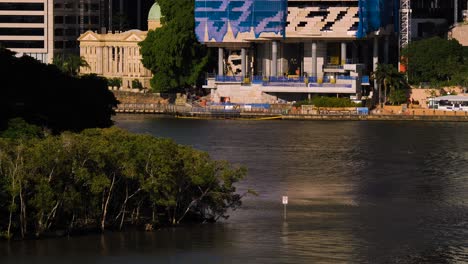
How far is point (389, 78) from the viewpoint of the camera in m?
156

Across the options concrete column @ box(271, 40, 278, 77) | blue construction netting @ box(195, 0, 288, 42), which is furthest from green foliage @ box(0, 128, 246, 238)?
blue construction netting @ box(195, 0, 288, 42)

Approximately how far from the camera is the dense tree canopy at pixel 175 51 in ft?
533

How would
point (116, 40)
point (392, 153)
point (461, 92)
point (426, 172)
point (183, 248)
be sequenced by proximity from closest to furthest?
point (183, 248)
point (426, 172)
point (392, 153)
point (461, 92)
point (116, 40)

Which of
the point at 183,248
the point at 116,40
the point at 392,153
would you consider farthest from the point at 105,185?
the point at 116,40

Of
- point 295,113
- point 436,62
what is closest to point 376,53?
point 436,62

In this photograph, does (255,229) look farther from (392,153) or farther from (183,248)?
(392,153)

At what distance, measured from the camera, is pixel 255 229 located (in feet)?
263

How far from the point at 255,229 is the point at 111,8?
4401 inches

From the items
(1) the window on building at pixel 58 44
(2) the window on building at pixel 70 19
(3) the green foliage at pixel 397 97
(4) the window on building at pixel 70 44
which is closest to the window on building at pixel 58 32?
(1) the window on building at pixel 58 44

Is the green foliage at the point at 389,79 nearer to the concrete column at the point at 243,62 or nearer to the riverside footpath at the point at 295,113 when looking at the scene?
the riverside footpath at the point at 295,113

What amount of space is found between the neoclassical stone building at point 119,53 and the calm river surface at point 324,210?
40.3 m

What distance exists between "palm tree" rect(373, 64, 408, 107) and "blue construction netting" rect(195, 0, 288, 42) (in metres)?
9.72

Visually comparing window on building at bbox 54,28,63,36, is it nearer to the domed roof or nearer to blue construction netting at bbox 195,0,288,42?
the domed roof

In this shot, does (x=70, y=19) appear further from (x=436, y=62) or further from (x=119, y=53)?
(x=436, y=62)
